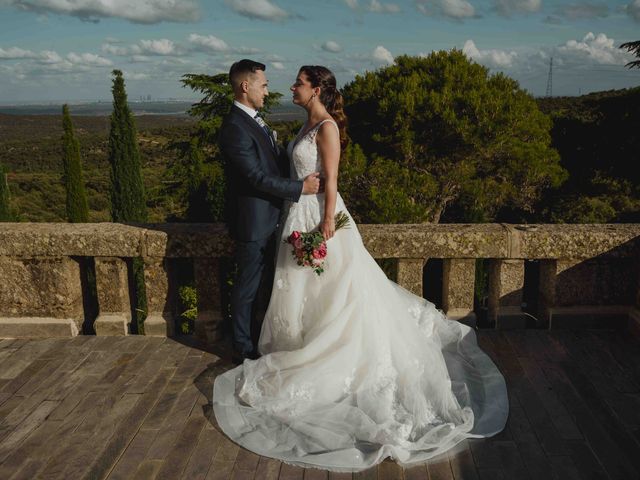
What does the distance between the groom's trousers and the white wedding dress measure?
20cm

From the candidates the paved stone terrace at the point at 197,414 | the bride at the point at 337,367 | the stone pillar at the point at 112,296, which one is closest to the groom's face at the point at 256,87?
the bride at the point at 337,367

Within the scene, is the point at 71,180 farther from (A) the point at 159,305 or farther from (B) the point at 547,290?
(B) the point at 547,290

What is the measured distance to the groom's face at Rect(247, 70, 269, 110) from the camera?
344 cm

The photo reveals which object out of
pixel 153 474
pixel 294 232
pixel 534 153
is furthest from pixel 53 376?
pixel 534 153

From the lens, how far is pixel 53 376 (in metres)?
3.61

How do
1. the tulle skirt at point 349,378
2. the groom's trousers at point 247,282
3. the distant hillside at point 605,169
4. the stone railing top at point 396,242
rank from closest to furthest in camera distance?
1. the tulle skirt at point 349,378
2. the groom's trousers at point 247,282
3. the stone railing top at point 396,242
4. the distant hillside at point 605,169

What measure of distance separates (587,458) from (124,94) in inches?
916

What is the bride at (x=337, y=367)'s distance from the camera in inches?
114

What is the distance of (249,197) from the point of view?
3.57m

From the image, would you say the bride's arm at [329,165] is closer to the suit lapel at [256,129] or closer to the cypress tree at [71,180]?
the suit lapel at [256,129]

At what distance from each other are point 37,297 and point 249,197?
1.94 meters

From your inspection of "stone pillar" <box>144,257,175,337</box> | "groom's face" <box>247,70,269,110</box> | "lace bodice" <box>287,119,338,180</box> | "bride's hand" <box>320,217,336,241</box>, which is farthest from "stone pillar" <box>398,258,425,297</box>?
"stone pillar" <box>144,257,175,337</box>

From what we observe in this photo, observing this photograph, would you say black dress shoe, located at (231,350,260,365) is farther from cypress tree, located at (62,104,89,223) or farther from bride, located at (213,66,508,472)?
cypress tree, located at (62,104,89,223)

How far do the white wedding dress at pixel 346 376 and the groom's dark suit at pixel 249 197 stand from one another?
0.16 metres
